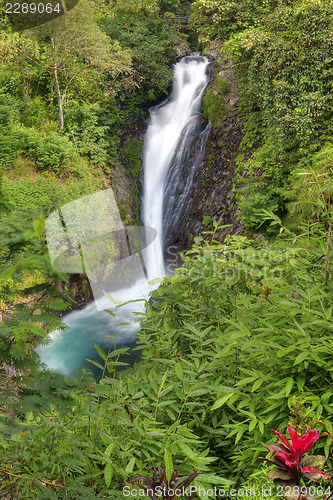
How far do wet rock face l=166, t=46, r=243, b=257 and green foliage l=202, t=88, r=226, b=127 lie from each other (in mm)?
139

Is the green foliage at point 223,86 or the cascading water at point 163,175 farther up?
the green foliage at point 223,86

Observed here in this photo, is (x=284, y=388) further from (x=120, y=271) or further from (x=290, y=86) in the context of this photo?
(x=120, y=271)

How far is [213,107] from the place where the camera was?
9633 millimetres

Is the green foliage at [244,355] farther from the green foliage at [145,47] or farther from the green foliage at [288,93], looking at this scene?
the green foliage at [145,47]

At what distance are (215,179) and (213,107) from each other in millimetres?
2413

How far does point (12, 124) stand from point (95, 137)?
7.63 ft

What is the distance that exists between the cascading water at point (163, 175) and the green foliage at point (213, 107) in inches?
11.5

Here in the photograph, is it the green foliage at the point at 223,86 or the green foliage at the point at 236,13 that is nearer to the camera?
the green foliage at the point at 236,13

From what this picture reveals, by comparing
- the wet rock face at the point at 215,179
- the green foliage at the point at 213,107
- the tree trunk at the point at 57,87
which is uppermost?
the tree trunk at the point at 57,87

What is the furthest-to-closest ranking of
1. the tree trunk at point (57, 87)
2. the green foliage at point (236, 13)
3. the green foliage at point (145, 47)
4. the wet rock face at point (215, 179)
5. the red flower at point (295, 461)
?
1. the green foliage at point (145, 47)
2. the tree trunk at point (57, 87)
3. the wet rock face at point (215, 179)
4. the green foliage at point (236, 13)
5. the red flower at point (295, 461)

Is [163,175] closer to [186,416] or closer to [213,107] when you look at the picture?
[213,107]

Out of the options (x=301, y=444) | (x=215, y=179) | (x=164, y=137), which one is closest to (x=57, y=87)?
(x=164, y=137)

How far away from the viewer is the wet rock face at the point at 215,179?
8375 mm

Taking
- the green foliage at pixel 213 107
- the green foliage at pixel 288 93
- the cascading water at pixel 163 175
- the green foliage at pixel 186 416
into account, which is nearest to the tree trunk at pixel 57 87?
the cascading water at pixel 163 175
